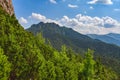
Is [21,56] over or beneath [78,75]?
over

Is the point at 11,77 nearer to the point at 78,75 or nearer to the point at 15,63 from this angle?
the point at 15,63

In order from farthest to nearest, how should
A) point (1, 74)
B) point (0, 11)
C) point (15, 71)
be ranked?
1. point (0, 11)
2. point (15, 71)
3. point (1, 74)

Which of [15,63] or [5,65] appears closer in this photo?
[5,65]

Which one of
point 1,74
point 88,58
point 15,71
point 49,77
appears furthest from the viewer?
point 88,58

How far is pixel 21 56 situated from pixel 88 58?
89.6 ft

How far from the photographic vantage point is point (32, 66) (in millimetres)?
111375

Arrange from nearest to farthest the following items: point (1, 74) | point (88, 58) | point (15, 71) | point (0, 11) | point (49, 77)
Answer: point (1, 74) → point (49, 77) → point (15, 71) → point (88, 58) → point (0, 11)

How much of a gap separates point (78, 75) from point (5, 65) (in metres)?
44.9

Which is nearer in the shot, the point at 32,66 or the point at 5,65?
the point at 5,65

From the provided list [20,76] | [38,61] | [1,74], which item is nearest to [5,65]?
[1,74]

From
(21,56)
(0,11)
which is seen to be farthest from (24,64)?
(0,11)

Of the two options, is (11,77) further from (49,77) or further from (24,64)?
(49,77)

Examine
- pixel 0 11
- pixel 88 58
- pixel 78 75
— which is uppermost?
pixel 0 11

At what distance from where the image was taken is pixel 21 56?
4045 inches
